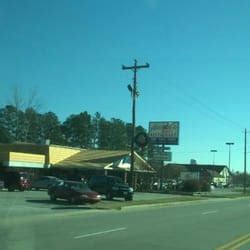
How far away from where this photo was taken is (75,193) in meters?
37.7

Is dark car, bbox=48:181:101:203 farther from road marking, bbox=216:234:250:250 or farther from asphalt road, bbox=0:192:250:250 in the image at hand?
road marking, bbox=216:234:250:250

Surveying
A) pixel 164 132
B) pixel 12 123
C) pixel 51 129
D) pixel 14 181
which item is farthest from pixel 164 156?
pixel 51 129

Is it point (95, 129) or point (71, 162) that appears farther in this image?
point (95, 129)

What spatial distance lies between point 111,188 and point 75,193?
28.4 feet

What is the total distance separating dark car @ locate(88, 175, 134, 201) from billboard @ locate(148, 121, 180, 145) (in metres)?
32.2

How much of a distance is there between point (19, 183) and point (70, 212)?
83.0 ft

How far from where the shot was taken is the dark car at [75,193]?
1476 inches

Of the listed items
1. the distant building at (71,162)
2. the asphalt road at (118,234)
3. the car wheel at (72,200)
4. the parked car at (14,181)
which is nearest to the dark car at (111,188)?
the car wheel at (72,200)

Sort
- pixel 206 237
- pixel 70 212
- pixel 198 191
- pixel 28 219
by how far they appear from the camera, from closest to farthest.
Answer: pixel 206 237 < pixel 28 219 < pixel 70 212 < pixel 198 191

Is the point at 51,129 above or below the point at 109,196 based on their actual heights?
above

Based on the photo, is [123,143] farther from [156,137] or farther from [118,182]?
[118,182]

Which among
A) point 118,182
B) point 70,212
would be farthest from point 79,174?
point 70,212

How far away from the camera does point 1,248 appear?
1473 cm

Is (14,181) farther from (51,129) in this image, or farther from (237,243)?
(51,129)
